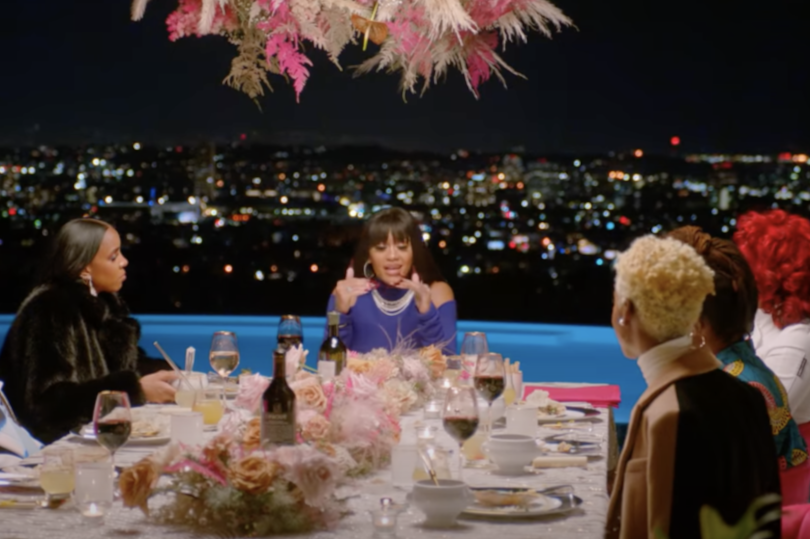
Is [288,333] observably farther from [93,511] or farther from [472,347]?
[93,511]

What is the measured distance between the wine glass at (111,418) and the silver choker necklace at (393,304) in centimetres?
266

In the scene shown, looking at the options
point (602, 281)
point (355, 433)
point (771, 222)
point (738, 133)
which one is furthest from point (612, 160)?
point (355, 433)

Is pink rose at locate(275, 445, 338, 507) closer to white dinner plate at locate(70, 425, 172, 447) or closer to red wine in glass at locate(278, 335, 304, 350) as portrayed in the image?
white dinner plate at locate(70, 425, 172, 447)

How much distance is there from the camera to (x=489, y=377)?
2963 millimetres

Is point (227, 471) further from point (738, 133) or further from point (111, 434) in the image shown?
point (738, 133)

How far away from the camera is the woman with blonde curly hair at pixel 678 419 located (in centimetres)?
200

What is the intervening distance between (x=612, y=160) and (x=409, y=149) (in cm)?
300

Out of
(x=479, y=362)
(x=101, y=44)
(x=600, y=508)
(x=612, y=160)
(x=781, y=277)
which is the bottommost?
(x=600, y=508)

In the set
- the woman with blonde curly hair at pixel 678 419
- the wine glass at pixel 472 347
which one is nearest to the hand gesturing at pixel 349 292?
the wine glass at pixel 472 347

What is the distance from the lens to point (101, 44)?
610 inches

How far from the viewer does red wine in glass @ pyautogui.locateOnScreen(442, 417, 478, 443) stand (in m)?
2.38

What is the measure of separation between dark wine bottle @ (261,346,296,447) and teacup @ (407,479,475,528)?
1.11 ft

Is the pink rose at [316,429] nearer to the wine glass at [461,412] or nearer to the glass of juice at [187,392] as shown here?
the wine glass at [461,412]

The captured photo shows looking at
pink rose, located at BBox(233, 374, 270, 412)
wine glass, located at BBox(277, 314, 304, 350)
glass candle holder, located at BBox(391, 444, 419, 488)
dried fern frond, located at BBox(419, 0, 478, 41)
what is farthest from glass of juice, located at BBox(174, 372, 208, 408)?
dried fern frond, located at BBox(419, 0, 478, 41)
